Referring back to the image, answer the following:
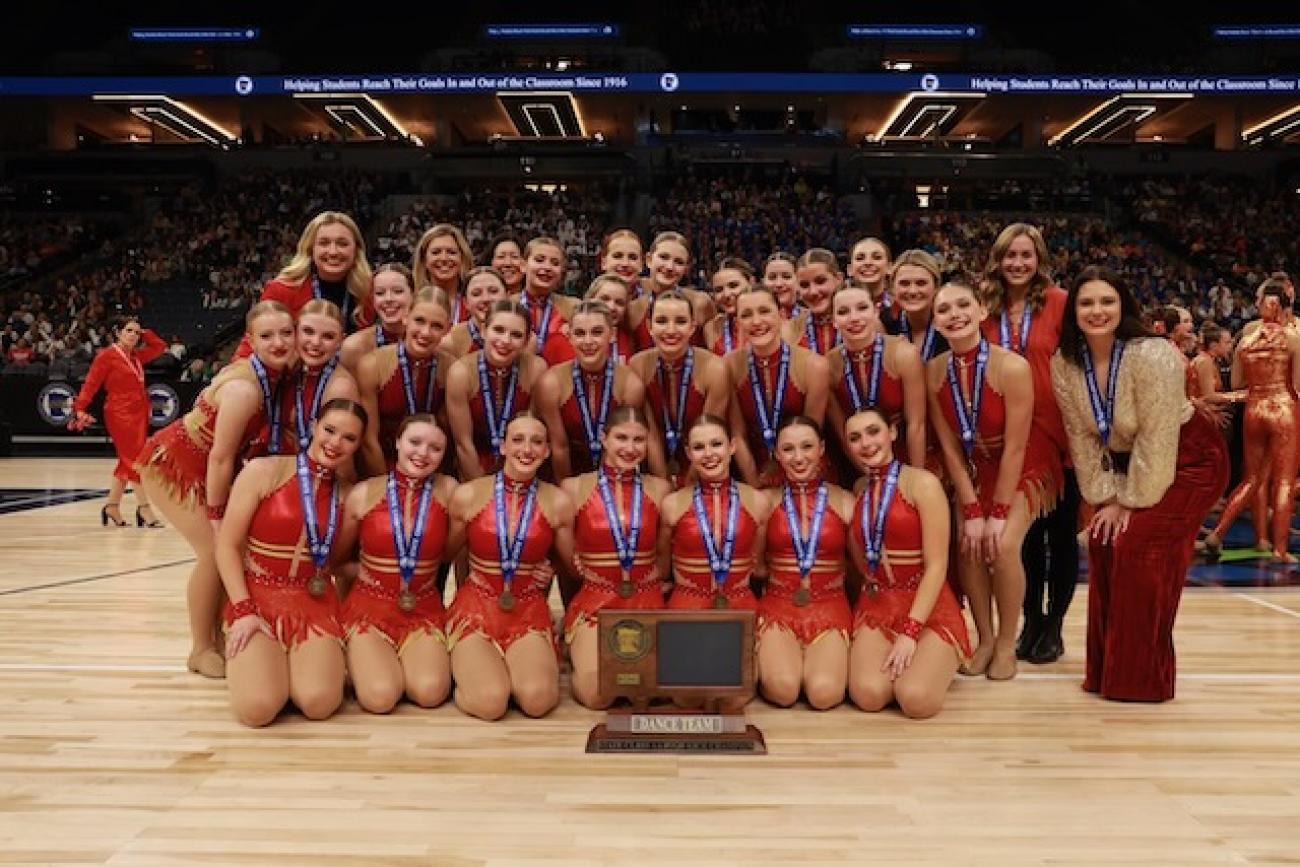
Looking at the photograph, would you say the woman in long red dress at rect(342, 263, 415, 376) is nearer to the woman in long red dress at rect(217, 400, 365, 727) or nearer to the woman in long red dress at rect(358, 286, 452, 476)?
the woman in long red dress at rect(358, 286, 452, 476)

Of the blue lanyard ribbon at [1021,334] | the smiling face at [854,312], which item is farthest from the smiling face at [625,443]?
the blue lanyard ribbon at [1021,334]

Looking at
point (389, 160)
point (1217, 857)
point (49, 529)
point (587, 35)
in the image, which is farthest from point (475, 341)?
point (587, 35)

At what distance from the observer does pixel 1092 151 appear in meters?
25.7

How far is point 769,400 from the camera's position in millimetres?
4180

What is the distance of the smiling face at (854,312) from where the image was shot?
4000 millimetres

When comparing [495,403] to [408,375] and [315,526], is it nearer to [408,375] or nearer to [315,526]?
[408,375]

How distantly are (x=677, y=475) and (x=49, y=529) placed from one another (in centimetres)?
579

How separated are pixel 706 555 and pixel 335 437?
1.29 m

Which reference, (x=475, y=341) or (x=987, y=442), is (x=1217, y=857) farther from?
(x=475, y=341)

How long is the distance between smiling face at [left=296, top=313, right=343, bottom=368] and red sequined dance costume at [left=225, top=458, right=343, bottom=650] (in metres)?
0.39

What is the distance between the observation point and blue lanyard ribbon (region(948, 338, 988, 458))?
4.04 m

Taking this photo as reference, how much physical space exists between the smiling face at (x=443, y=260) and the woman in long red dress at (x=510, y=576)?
3.83ft

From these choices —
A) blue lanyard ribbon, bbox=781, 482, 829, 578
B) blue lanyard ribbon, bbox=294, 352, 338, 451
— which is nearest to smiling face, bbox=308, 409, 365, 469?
blue lanyard ribbon, bbox=294, 352, 338, 451

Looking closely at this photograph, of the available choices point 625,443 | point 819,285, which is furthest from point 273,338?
point 819,285
